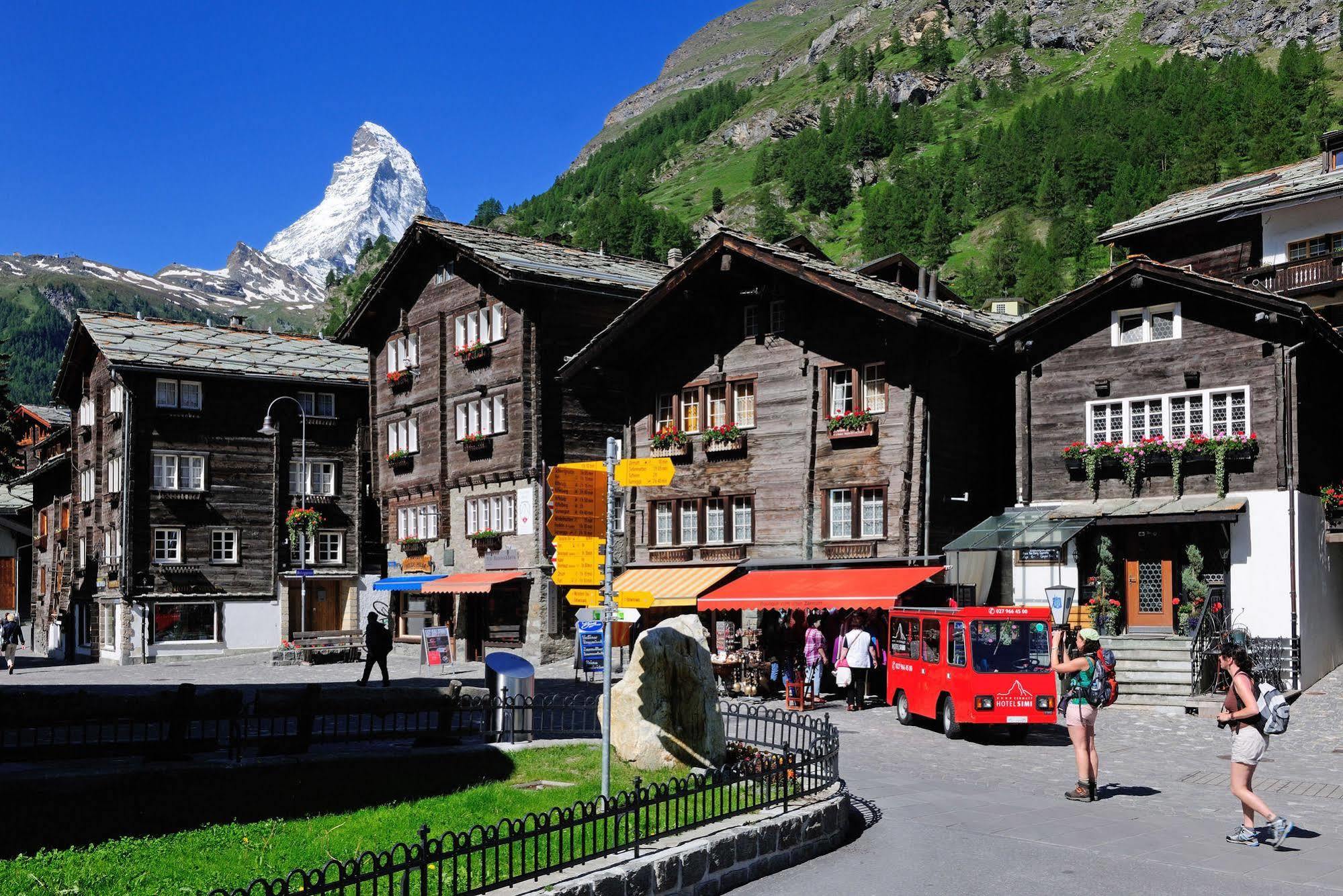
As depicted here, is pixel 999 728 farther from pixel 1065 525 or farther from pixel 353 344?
pixel 353 344

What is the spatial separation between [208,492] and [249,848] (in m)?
46.1

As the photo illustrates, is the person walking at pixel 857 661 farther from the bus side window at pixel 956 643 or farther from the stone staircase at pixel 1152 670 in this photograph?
the stone staircase at pixel 1152 670

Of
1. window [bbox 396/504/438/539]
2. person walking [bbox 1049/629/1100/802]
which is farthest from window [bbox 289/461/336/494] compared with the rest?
person walking [bbox 1049/629/1100/802]

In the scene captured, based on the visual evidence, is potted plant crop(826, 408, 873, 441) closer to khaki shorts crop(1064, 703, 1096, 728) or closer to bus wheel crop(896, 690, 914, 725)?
bus wheel crop(896, 690, 914, 725)

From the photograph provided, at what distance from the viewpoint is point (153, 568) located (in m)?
53.0

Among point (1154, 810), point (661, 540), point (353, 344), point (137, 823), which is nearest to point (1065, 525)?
point (661, 540)

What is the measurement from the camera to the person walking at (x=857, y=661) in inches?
1102

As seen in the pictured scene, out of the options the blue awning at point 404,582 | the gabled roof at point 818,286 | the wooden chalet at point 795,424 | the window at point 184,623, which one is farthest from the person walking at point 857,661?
the window at point 184,623

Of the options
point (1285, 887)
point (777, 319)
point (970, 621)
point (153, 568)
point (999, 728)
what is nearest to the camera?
point (1285, 887)

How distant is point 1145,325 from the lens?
3262cm

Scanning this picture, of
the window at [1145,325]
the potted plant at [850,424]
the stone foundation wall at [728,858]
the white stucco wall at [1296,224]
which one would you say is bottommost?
the stone foundation wall at [728,858]

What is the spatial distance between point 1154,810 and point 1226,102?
155129 mm

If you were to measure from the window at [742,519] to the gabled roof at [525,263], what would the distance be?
11.7 m

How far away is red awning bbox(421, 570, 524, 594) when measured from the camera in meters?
43.9
